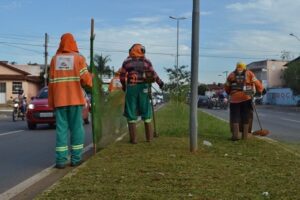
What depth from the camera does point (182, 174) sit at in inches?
256

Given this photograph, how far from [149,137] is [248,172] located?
→ 142 inches

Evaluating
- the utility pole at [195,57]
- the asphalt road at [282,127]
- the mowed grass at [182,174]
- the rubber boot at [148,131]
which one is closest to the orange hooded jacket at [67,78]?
the mowed grass at [182,174]

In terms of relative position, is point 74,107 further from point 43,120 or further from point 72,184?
point 43,120

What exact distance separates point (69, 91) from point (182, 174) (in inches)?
96.7

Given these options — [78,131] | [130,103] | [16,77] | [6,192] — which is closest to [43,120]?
[130,103]

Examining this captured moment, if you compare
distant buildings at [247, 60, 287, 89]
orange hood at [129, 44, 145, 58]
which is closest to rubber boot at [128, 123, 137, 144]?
orange hood at [129, 44, 145, 58]

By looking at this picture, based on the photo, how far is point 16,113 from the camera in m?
27.4

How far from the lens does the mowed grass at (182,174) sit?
5.47 m

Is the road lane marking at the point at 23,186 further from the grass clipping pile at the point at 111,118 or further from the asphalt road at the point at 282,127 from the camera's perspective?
the asphalt road at the point at 282,127

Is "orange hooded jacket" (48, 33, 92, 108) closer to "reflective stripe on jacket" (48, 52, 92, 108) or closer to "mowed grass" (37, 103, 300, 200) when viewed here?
"reflective stripe on jacket" (48, 52, 92, 108)

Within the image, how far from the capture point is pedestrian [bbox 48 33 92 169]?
26.3 ft

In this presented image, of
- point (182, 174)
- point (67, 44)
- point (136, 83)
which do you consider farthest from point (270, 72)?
point (182, 174)

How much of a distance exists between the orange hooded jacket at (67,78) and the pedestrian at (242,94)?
4.10 meters

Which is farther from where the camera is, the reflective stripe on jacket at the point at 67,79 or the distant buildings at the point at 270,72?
the distant buildings at the point at 270,72
